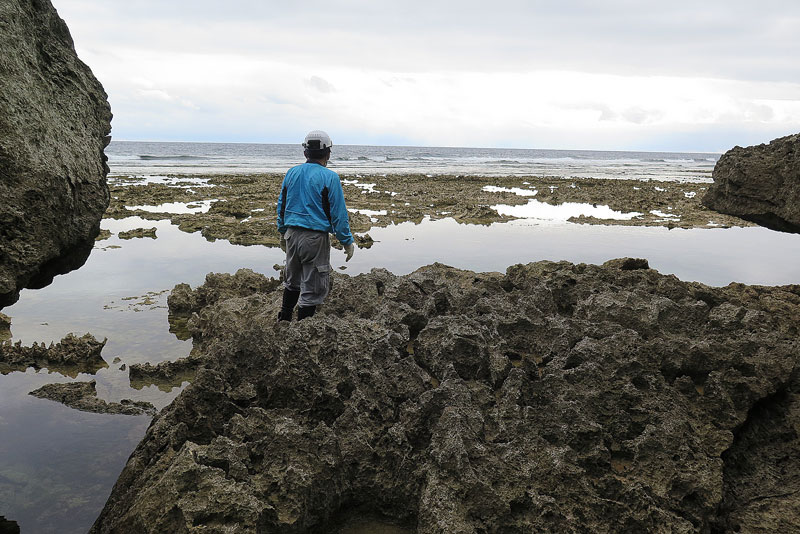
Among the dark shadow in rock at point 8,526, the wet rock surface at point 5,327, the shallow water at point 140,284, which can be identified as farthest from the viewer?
the wet rock surface at point 5,327

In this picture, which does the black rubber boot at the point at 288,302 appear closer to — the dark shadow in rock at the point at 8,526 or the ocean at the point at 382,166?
the dark shadow in rock at the point at 8,526

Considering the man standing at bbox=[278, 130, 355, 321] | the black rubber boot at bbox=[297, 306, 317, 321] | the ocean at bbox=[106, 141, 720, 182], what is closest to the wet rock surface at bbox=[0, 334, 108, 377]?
the black rubber boot at bbox=[297, 306, 317, 321]

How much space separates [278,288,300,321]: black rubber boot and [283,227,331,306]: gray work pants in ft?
0.43

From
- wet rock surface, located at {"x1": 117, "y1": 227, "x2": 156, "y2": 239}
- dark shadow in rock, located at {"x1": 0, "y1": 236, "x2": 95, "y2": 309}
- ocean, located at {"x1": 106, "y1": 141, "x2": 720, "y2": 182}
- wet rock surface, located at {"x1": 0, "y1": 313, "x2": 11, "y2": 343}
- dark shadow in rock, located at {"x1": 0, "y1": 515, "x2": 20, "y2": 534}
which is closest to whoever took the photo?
dark shadow in rock, located at {"x1": 0, "y1": 515, "x2": 20, "y2": 534}

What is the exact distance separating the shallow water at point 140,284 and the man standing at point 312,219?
1.59m

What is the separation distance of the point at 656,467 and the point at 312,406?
2.14 metres

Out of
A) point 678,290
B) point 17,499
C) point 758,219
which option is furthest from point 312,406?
point 758,219

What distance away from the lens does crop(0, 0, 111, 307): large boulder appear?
3043 mm

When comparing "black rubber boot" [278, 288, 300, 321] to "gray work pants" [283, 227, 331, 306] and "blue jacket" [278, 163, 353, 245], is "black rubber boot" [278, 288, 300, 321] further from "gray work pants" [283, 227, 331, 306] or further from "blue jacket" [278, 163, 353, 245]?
"blue jacket" [278, 163, 353, 245]

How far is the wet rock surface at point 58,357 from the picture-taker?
5.55 metres

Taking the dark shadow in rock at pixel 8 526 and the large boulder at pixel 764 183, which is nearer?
the dark shadow in rock at pixel 8 526

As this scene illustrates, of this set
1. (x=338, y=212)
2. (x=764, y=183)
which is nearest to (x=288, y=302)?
(x=338, y=212)

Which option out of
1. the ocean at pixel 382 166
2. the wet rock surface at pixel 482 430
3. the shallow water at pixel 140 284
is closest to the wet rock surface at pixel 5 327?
the shallow water at pixel 140 284

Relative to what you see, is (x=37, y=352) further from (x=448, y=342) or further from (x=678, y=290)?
(x=678, y=290)
